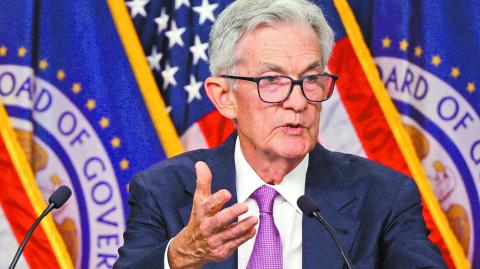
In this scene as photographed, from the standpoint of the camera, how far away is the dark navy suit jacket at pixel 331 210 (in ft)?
8.61

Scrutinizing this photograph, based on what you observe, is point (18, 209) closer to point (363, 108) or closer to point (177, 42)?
point (177, 42)

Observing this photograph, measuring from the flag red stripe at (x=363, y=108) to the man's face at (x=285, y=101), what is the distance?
1112mm

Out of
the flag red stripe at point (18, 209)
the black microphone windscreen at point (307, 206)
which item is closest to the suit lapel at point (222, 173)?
the black microphone windscreen at point (307, 206)

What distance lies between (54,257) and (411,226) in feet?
5.66

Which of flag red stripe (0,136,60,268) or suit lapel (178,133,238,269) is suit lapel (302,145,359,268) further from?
flag red stripe (0,136,60,268)

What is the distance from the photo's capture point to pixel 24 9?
3740 mm

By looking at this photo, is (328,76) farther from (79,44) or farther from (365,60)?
(79,44)

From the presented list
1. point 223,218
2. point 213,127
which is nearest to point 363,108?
point 213,127

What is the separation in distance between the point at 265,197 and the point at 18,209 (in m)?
1.45

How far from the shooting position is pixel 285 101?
2.60 m

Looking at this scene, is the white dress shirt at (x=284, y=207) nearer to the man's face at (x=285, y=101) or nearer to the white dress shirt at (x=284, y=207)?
the white dress shirt at (x=284, y=207)

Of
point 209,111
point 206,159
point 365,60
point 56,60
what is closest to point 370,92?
point 365,60

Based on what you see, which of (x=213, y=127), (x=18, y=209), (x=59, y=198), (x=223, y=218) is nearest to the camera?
(x=223, y=218)

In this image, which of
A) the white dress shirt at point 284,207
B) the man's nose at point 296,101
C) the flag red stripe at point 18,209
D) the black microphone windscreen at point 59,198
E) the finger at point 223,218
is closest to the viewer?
the finger at point 223,218
